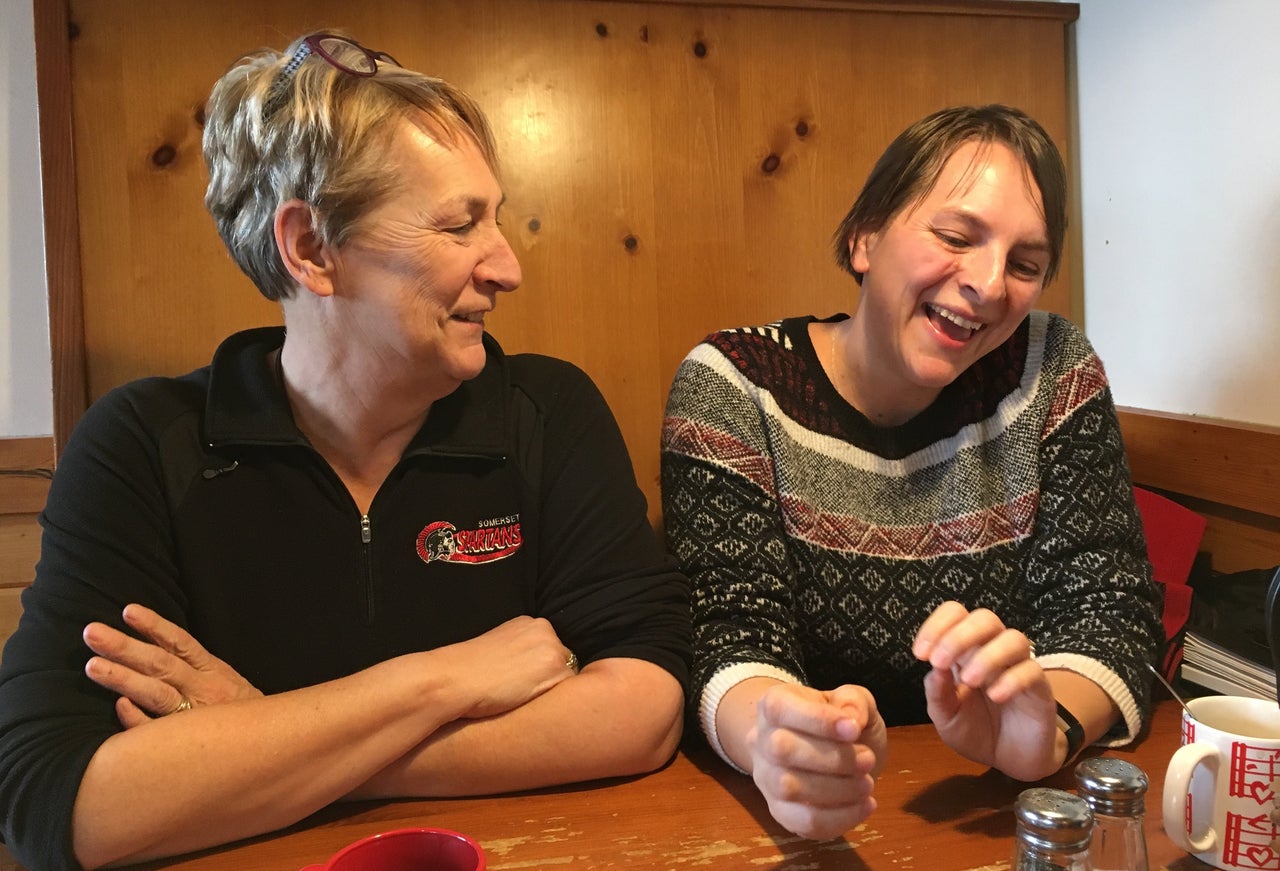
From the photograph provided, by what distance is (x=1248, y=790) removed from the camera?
0.72 meters

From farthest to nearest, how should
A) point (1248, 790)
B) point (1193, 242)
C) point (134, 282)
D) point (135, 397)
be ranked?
point (1193, 242) < point (134, 282) < point (135, 397) < point (1248, 790)

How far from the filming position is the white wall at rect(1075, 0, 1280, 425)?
1.38 metres

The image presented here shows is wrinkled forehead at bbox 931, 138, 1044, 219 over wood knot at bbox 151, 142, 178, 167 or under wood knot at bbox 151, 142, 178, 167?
under

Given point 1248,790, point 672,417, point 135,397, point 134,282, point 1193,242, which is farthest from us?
point 1193,242

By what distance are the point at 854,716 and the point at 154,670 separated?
2.13 feet

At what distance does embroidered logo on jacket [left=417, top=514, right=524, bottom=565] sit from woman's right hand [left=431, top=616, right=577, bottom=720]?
0.10 meters

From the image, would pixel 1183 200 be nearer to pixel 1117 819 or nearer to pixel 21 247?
pixel 1117 819

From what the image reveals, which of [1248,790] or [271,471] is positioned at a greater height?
[271,471]

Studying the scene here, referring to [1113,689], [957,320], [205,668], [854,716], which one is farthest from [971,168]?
[205,668]

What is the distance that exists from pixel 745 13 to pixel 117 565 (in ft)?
4.17

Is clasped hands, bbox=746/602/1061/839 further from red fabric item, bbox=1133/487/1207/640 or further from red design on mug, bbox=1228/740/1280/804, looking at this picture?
red fabric item, bbox=1133/487/1207/640

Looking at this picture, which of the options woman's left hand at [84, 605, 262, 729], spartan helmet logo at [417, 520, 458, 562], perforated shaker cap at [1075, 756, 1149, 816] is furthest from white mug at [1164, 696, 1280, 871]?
woman's left hand at [84, 605, 262, 729]

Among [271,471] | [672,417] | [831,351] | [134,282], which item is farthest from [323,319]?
[831,351]

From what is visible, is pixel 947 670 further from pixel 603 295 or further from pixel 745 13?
pixel 745 13
